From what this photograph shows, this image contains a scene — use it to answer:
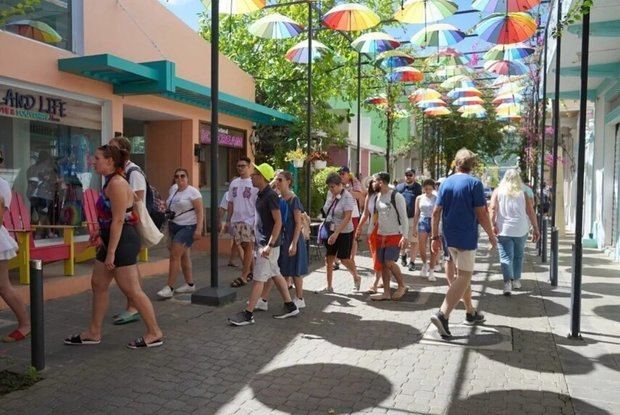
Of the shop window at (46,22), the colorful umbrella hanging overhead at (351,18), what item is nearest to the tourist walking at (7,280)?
the shop window at (46,22)

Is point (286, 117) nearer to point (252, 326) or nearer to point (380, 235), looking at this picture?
point (380, 235)

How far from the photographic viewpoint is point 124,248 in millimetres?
4883

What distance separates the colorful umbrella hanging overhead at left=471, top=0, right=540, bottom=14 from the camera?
8.34 m

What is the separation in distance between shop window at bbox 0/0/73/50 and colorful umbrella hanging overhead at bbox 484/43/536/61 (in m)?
9.55

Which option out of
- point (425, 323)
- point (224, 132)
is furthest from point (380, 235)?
point (224, 132)

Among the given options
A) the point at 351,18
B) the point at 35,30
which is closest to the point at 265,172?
the point at 35,30

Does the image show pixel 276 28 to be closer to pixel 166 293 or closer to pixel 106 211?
pixel 166 293

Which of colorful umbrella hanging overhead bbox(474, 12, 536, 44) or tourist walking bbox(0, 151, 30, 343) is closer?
tourist walking bbox(0, 151, 30, 343)

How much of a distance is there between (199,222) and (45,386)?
10.4 ft

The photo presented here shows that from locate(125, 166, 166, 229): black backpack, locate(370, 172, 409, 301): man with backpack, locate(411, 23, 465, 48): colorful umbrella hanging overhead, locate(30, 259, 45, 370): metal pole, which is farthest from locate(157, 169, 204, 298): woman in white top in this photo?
locate(411, 23, 465, 48): colorful umbrella hanging overhead

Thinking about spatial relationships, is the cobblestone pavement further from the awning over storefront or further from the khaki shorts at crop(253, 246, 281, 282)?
the awning over storefront

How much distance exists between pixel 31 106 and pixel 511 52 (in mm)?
10636

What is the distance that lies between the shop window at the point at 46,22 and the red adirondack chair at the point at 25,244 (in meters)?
2.32

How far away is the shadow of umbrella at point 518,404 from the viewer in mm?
3842
